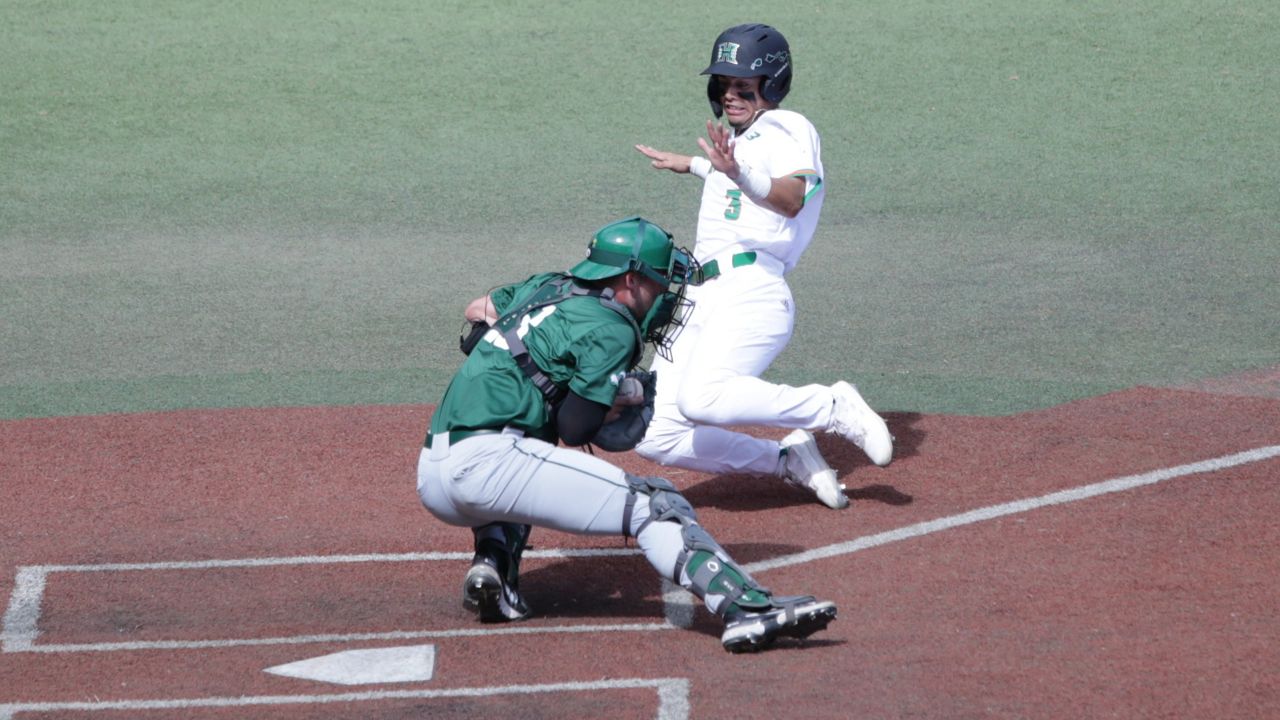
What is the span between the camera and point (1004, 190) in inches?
443

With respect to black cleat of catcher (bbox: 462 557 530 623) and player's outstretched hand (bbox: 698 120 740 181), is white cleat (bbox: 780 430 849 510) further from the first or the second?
black cleat of catcher (bbox: 462 557 530 623)

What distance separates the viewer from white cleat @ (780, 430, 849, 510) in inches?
240

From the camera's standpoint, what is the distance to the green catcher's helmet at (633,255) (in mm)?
4902

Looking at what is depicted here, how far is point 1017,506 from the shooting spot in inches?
236

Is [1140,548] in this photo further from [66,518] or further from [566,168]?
[566,168]

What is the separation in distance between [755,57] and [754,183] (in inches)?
26.0

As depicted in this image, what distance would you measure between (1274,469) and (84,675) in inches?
187

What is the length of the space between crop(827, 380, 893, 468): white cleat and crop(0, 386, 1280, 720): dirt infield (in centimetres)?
31

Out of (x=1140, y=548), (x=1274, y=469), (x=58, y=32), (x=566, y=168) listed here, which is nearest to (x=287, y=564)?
(x=1140, y=548)

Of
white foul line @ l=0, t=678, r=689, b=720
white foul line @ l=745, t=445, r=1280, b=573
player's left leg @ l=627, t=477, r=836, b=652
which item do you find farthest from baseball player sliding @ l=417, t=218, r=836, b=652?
white foul line @ l=745, t=445, r=1280, b=573

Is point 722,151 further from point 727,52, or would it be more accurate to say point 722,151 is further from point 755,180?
point 727,52

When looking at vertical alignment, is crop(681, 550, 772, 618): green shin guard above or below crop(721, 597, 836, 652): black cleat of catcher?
above

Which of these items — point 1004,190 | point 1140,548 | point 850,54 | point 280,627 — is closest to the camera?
point 280,627

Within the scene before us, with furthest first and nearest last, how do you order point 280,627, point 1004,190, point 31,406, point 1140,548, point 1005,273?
1. point 1004,190
2. point 1005,273
3. point 31,406
4. point 1140,548
5. point 280,627
